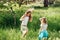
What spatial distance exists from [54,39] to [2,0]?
445cm

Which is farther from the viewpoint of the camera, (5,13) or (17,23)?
(5,13)

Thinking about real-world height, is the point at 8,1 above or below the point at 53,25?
above

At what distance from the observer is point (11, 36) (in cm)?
899

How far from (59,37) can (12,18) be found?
3.10 metres

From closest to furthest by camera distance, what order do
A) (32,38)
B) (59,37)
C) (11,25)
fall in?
(32,38) < (59,37) < (11,25)

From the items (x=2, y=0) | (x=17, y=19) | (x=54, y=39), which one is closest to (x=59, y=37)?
(x=54, y=39)

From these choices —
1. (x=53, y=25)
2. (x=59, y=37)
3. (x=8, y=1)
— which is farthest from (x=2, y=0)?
(x=59, y=37)

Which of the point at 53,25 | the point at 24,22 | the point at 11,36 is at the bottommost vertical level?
the point at 53,25

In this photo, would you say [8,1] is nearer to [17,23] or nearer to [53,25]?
[17,23]

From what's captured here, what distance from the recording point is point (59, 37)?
10.1 metres

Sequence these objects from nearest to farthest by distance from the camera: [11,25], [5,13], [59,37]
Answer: [59,37]
[11,25]
[5,13]

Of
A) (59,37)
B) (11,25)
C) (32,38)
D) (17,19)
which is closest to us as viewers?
(32,38)

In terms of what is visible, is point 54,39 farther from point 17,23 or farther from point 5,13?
point 5,13

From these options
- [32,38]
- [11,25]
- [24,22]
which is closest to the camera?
[24,22]
